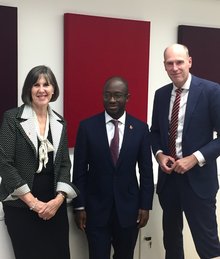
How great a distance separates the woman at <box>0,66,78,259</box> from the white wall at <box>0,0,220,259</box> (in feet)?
0.81

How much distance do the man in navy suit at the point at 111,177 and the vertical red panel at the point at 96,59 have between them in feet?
1.99

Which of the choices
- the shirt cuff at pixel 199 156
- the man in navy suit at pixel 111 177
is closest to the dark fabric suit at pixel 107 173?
the man in navy suit at pixel 111 177

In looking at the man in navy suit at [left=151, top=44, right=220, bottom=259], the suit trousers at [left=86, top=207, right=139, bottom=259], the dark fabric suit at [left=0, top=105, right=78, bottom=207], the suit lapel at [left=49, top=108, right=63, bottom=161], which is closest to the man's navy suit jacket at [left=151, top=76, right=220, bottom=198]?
the man in navy suit at [left=151, top=44, right=220, bottom=259]

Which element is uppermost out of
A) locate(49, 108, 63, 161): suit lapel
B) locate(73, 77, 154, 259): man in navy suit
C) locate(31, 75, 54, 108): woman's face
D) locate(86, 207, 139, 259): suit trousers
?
locate(31, 75, 54, 108): woman's face

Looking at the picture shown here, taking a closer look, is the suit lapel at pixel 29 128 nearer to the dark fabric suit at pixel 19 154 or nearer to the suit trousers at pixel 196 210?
the dark fabric suit at pixel 19 154

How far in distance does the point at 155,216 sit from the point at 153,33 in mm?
1430

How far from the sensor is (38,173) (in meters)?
1.91

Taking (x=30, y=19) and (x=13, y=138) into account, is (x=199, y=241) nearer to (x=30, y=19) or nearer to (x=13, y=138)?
(x=13, y=138)

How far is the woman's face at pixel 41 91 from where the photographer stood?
1.89 metres

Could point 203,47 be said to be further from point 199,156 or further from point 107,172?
point 107,172

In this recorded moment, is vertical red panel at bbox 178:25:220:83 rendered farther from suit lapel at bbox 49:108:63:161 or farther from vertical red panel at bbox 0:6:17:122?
suit lapel at bbox 49:108:63:161

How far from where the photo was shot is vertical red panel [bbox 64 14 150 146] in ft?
8.58

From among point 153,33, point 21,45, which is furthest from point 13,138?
point 153,33

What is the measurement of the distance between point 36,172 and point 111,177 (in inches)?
16.9
